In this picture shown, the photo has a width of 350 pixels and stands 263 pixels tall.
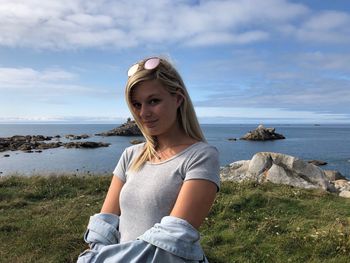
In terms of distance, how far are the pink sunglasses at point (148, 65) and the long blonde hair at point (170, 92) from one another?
16 mm

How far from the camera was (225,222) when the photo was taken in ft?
27.2

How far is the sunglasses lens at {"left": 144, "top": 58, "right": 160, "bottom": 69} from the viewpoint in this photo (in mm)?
2380

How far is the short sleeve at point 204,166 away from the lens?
2227 mm

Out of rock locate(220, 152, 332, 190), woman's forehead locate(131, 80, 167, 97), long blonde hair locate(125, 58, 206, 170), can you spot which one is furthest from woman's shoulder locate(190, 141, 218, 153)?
rock locate(220, 152, 332, 190)

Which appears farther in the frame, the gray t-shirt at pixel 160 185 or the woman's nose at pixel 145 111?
the woman's nose at pixel 145 111

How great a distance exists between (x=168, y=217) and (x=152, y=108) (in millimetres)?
683

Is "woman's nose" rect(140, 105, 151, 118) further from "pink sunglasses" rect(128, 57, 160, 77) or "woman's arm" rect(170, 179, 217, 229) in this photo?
"woman's arm" rect(170, 179, 217, 229)

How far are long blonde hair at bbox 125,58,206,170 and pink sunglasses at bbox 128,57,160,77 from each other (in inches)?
0.6

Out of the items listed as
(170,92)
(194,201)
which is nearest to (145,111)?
(170,92)

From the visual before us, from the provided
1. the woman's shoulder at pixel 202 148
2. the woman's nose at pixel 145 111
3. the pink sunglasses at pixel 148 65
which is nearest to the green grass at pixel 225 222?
the woman's shoulder at pixel 202 148

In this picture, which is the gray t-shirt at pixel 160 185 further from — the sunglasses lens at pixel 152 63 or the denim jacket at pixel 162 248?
the sunglasses lens at pixel 152 63

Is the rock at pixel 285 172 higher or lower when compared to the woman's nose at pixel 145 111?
lower

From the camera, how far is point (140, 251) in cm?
207

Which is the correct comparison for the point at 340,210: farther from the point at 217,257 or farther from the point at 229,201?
the point at 217,257
